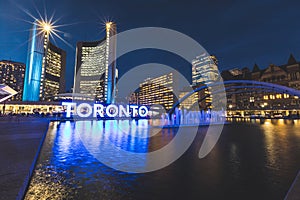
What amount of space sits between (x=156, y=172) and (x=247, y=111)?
93.6 meters

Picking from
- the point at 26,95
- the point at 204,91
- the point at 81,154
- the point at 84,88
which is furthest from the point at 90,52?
the point at 81,154

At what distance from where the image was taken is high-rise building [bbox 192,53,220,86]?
536 ft

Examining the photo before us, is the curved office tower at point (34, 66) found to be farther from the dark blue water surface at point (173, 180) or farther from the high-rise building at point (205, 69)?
the high-rise building at point (205, 69)

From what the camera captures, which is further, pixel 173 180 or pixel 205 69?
pixel 205 69

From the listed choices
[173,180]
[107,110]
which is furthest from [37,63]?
[173,180]

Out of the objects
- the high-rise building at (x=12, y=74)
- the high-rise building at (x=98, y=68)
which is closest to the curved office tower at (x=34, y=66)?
the high-rise building at (x=98, y=68)

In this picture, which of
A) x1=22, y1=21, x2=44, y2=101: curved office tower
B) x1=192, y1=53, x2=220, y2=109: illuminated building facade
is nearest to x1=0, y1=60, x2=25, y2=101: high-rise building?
x1=22, y1=21, x2=44, y2=101: curved office tower

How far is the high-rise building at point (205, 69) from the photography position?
536ft

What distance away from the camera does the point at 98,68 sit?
468ft

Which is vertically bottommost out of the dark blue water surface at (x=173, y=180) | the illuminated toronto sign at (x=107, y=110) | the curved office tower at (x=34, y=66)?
the dark blue water surface at (x=173, y=180)

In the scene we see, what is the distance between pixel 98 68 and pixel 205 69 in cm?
10284

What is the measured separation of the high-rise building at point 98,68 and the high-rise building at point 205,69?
90.0 metres

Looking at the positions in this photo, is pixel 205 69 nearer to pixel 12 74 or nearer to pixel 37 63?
pixel 37 63

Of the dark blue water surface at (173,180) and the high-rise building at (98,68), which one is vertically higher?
the high-rise building at (98,68)
